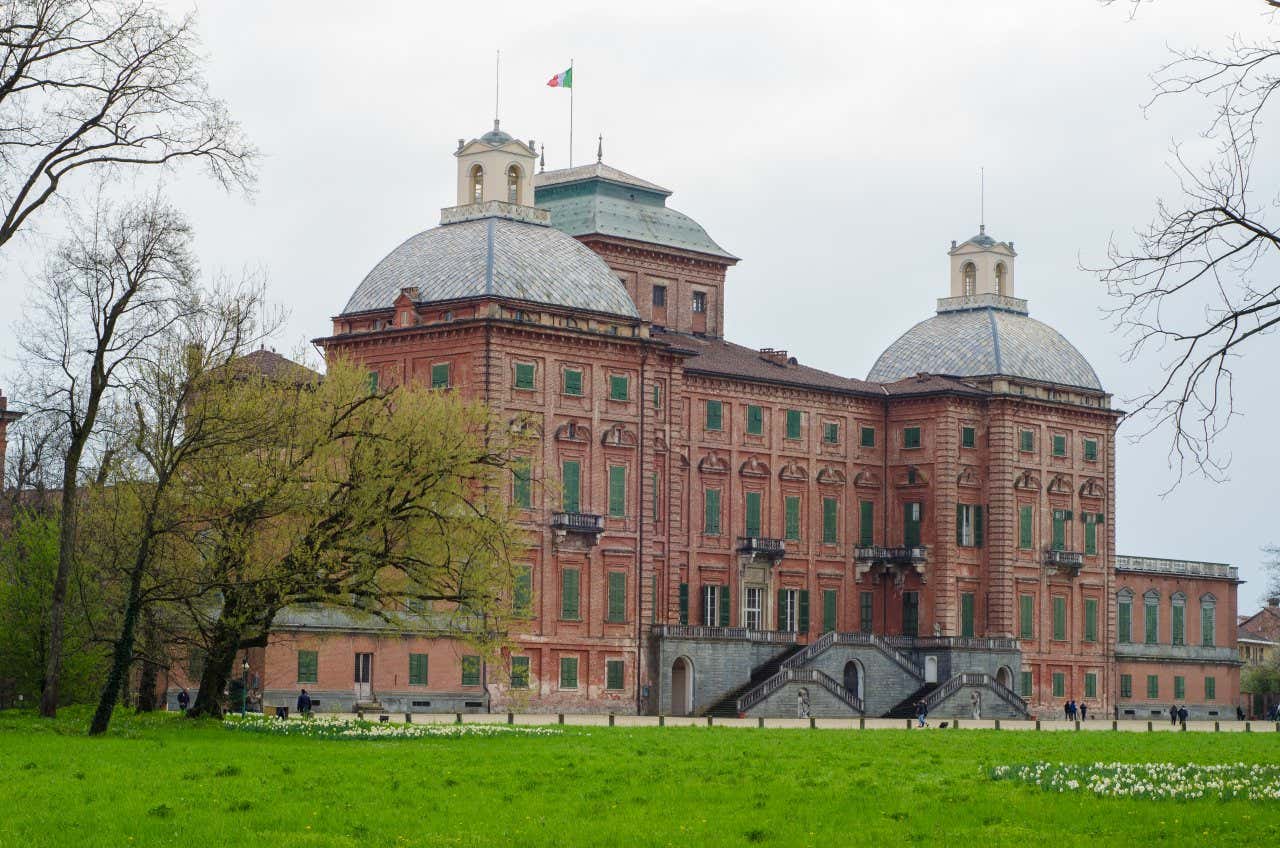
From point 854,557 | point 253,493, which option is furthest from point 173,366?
point 854,557

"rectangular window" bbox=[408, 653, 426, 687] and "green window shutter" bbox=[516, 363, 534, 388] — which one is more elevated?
"green window shutter" bbox=[516, 363, 534, 388]

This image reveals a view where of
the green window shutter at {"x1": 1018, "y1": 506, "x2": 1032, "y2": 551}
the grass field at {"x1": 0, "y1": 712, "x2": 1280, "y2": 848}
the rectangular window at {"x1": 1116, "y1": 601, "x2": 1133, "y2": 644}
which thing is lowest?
the grass field at {"x1": 0, "y1": 712, "x2": 1280, "y2": 848}

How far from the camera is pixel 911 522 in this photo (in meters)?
93.9

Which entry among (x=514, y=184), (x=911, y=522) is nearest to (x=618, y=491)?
(x=514, y=184)

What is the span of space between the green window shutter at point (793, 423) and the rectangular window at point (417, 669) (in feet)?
79.7

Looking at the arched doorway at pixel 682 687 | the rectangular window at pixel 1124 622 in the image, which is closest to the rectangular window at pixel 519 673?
the arched doorway at pixel 682 687

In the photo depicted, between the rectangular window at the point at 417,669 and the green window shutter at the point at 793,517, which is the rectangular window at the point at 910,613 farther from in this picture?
the rectangular window at the point at 417,669

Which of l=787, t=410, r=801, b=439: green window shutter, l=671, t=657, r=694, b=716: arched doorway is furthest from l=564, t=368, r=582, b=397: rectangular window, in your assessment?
l=787, t=410, r=801, b=439: green window shutter

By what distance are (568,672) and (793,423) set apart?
1853cm

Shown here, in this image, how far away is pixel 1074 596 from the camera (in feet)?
321

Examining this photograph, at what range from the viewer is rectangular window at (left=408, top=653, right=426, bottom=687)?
71.9 meters

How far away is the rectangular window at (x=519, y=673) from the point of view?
209 feet

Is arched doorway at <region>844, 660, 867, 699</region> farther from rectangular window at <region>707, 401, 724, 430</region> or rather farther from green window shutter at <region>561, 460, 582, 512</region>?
green window shutter at <region>561, 460, 582, 512</region>

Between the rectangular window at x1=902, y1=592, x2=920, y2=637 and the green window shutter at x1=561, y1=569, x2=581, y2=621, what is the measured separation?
2065cm
